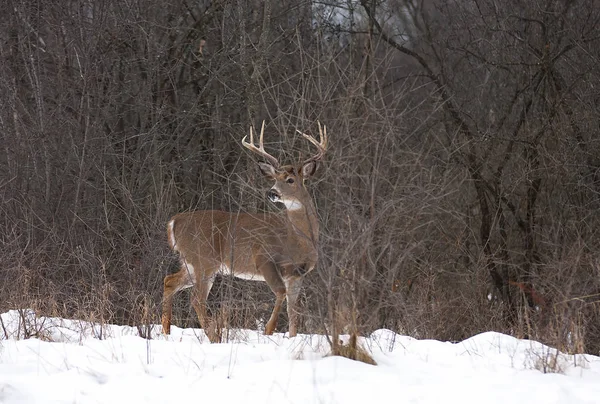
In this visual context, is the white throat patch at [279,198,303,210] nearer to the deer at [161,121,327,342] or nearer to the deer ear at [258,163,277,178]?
the deer at [161,121,327,342]

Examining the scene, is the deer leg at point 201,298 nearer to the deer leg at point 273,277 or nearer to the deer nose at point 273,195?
the deer leg at point 273,277

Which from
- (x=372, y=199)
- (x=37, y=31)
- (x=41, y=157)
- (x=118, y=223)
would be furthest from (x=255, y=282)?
(x=372, y=199)

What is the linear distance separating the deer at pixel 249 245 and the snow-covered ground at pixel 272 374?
2413 millimetres

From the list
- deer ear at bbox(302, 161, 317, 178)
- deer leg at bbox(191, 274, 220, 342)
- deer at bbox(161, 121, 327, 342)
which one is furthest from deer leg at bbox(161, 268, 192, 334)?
deer ear at bbox(302, 161, 317, 178)

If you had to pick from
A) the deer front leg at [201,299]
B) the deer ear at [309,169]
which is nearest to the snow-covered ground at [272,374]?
the deer front leg at [201,299]

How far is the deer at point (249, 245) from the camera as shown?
29.5 ft

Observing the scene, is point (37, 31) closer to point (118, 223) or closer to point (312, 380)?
point (118, 223)

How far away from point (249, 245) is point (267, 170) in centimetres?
75

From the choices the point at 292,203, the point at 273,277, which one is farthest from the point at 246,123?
the point at 273,277

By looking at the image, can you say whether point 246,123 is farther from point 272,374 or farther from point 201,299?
point 272,374

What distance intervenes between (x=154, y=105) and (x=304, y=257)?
5439mm

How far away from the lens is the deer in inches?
354

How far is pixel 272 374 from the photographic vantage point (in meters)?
5.13

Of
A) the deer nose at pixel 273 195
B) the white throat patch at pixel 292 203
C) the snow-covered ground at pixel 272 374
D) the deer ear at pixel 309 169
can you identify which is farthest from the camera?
the white throat patch at pixel 292 203
